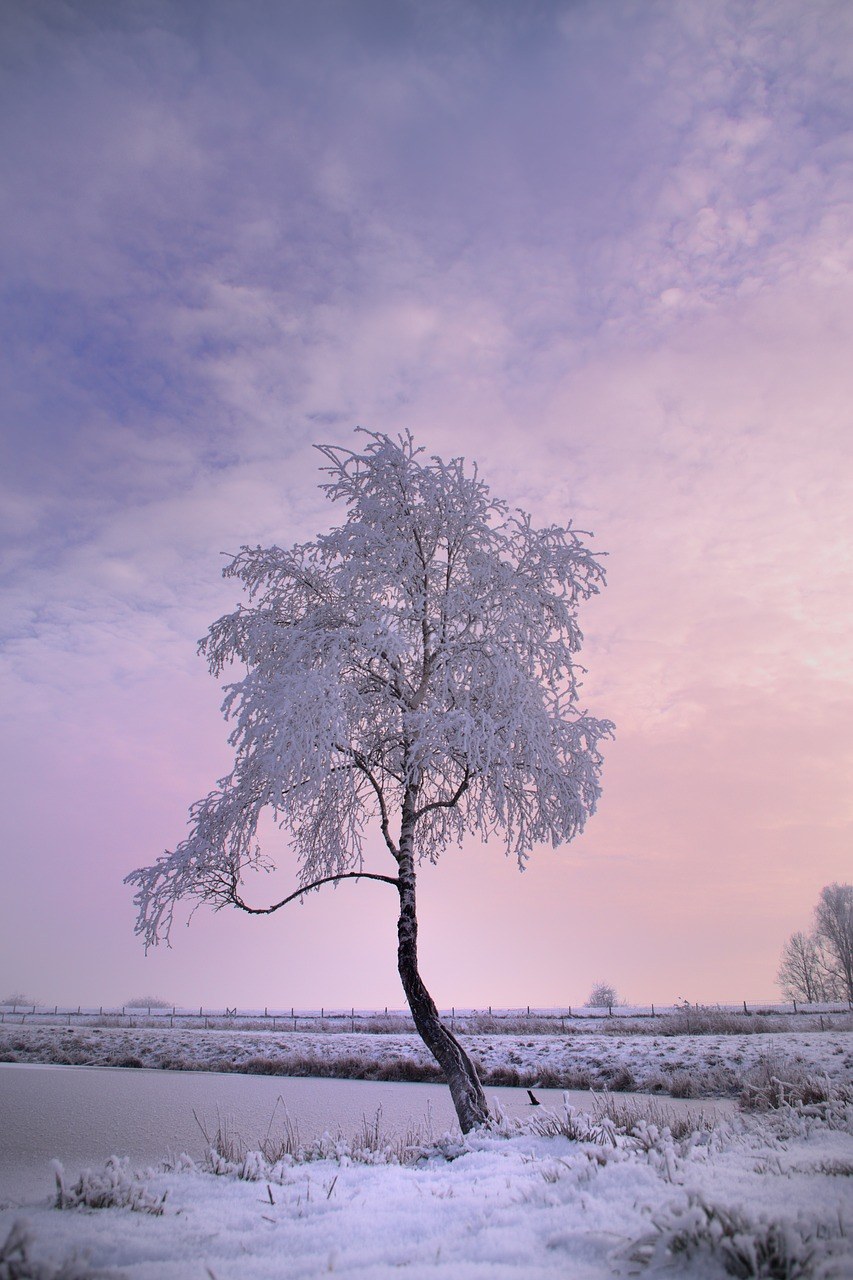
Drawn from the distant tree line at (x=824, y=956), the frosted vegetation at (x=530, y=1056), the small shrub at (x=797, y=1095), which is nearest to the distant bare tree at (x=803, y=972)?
the distant tree line at (x=824, y=956)

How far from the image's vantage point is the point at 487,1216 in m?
3.88

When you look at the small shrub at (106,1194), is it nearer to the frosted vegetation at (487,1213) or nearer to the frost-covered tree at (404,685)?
the frosted vegetation at (487,1213)

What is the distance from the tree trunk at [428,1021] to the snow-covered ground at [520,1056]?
880 centimetres

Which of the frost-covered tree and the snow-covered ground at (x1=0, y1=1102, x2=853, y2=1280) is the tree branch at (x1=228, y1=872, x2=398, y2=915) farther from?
the snow-covered ground at (x1=0, y1=1102, x2=853, y2=1280)

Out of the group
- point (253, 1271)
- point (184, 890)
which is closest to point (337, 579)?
point (184, 890)

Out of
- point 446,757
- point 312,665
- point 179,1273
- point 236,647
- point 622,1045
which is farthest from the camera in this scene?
point 622,1045

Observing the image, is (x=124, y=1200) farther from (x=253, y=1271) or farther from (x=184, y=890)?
(x=184, y=890)

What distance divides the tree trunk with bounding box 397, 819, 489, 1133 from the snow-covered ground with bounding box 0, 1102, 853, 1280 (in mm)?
2870

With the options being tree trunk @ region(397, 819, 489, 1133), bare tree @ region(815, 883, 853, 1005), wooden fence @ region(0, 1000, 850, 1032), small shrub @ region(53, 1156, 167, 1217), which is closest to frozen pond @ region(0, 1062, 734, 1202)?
tree trunk @ region(397, 819, 489, 1133)

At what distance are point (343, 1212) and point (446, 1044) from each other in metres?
5.34

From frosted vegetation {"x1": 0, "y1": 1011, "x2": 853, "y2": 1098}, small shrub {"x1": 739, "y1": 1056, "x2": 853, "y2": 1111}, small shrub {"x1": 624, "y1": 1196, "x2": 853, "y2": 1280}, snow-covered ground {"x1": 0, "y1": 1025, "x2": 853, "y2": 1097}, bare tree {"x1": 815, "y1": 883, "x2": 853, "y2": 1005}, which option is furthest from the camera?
bare tree {"x1": 815, "y1": 883, "x2": 853, "y2": 1005}

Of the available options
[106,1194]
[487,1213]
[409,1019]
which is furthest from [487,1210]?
[409,1019]

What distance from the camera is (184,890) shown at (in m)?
10.3

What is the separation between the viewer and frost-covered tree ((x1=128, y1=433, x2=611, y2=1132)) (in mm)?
9859
